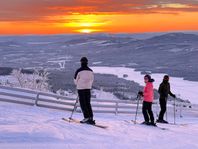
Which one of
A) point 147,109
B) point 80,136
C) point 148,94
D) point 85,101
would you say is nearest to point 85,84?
point 85,101

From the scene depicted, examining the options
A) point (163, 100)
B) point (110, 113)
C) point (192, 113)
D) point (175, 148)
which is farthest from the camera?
point (192, 113)

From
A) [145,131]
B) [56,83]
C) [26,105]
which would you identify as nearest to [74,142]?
[145,131]

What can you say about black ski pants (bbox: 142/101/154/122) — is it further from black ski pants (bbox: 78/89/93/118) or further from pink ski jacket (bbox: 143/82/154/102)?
black ski pants (bbox: 78/89/93/118)

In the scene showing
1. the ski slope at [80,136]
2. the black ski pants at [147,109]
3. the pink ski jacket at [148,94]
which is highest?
the pink ski jacket at [148,94]

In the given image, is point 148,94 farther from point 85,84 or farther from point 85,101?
point 85,84

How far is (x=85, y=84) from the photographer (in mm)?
14781

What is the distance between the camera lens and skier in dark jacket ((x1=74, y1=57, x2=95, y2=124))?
14633 millimetres

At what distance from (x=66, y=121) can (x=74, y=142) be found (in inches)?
125

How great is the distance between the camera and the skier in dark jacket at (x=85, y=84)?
576 inches

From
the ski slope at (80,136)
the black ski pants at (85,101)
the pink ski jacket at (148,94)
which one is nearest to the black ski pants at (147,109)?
the pink ski jacket at (148,94)

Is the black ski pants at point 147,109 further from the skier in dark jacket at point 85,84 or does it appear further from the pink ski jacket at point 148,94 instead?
the skier in dark jacket at point 85,84

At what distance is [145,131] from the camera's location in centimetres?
1510

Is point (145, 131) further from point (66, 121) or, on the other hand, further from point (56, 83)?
point (56, 83)

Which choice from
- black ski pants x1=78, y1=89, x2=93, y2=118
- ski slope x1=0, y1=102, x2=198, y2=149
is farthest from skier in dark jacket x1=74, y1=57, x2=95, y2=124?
ski slope x1=0, y1=102, x2=198, y2=149
